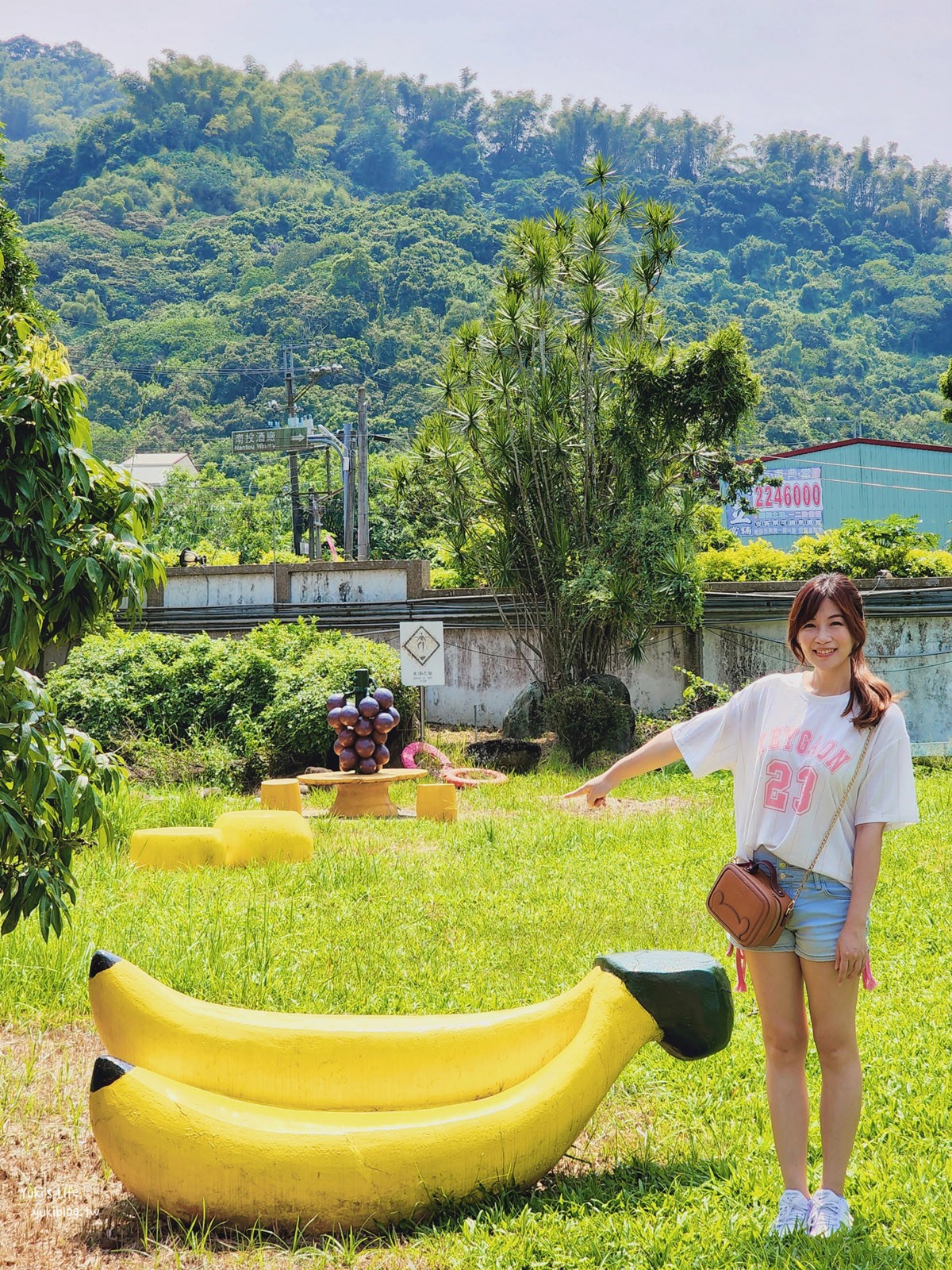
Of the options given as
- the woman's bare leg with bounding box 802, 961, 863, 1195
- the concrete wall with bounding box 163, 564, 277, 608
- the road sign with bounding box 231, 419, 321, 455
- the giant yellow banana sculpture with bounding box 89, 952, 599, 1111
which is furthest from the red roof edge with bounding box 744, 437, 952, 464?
the woman's bare leg with bounding box 802, 961, 863, 1195

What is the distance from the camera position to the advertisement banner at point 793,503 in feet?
123

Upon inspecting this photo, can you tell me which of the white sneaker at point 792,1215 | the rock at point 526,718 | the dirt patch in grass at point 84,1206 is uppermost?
the rock at point 526,718

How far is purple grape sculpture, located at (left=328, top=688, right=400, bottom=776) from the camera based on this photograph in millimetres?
10727

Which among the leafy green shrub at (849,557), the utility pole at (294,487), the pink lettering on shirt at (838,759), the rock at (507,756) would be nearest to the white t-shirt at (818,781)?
the pink lettering on shirt at (838,759)

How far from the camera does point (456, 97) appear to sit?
13062 cm

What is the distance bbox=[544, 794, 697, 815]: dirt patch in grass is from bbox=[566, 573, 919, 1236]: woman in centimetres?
706

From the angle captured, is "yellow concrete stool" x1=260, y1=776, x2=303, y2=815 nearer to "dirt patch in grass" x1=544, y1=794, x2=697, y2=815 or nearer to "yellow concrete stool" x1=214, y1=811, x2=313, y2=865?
"yellow concrete stool" x1=214, y1=811, x2=313, y2=865

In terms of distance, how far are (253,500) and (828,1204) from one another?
48443mm

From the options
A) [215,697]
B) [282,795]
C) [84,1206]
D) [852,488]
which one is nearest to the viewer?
[84,1206]

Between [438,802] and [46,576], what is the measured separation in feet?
23.7

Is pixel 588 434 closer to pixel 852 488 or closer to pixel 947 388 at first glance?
pixel 947 388

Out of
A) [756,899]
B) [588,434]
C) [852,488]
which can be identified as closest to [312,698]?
[588,434]

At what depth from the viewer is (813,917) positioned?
3205 millimetres

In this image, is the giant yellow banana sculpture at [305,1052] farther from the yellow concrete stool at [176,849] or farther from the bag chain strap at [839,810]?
the yellow concrete stool at [176,849]
